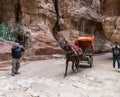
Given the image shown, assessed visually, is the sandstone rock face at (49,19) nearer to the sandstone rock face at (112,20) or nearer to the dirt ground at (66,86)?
the sandstone rock face at (112,20)

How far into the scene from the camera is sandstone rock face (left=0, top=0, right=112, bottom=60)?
2161 centimetres

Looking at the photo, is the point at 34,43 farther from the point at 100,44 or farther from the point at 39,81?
the point at 39,81

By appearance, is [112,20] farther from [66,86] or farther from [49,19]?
[66,86]

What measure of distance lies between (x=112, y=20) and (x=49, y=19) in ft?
22.5

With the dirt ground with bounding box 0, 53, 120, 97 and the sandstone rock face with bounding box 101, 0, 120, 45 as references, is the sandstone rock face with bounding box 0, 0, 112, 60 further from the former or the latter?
the dirt ground with bounding box 0, 53, 120, 97

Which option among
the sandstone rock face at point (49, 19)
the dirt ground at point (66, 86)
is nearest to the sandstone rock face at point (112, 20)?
the sandstone rock face at point (49, 19)

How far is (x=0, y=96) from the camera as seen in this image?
7.53 metres

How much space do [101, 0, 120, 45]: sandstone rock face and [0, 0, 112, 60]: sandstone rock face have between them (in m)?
4.57

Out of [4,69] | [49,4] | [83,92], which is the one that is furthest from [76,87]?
[49,4]

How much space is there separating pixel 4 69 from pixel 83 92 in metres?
6.53

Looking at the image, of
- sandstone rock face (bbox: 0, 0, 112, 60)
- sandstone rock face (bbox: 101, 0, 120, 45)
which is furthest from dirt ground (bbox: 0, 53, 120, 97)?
sandstone rock face (bbox: 0, 0, 112, 60)

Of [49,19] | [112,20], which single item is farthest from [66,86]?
[49,19]

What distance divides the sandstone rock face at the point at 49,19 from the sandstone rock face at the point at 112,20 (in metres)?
4.57

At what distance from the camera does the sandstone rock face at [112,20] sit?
18731mm
